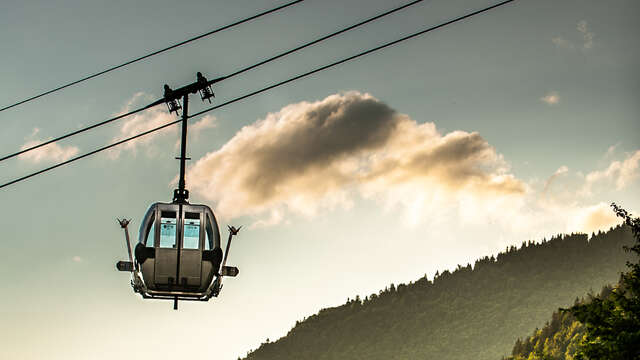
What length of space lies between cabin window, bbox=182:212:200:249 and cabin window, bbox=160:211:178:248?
0.23m


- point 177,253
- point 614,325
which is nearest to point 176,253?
point 177,253

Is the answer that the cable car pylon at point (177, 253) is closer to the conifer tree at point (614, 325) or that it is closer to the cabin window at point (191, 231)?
the cabin window at point (191, 231)

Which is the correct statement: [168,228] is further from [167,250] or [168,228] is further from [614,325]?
[614,325]

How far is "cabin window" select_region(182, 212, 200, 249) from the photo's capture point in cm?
1873

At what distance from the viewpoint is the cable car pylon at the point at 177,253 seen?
18.5 m

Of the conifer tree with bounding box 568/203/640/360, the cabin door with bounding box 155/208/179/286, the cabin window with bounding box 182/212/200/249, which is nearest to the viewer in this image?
the cabin door with bounding box 155/208/179/286

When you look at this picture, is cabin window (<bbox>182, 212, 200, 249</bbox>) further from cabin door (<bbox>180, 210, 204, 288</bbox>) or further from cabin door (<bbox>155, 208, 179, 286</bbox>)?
cabin door (<bbox>155, 208, 179, 286</bbox>)

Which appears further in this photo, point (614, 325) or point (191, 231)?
point (614, 325)

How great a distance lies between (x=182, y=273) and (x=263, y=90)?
4.19m

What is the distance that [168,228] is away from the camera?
1878cm

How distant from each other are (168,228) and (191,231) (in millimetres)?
485

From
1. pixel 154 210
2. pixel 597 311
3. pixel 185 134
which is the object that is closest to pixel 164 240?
pixel 154 210

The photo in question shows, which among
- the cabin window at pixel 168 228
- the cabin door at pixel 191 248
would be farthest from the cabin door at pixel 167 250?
the cabin door at pixel 191 248

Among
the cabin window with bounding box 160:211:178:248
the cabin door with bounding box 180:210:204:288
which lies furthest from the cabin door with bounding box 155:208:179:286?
the cabin door with bounding box 180:210:204:288
